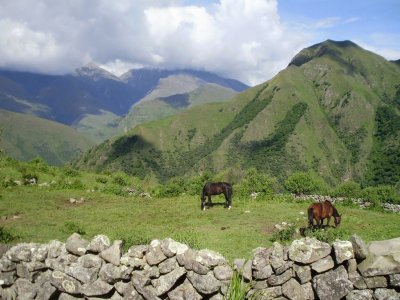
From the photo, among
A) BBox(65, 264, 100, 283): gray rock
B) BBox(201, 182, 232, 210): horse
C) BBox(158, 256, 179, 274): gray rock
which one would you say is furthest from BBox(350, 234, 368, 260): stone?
BBox(201, 182, 232, 210): horse

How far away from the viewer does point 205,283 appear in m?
11.2

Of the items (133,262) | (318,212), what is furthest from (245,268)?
(318,212)

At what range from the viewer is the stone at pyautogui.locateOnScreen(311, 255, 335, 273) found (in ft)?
34.3

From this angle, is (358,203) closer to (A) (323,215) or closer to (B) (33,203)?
(A) (323,215)

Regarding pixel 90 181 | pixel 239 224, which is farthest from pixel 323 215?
pixel 90 181

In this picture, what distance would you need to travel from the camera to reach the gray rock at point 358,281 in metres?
10.2

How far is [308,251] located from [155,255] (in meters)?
4.23

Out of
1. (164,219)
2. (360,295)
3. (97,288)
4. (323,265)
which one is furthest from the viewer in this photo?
(164,219)

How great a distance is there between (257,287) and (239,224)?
46.6 feet

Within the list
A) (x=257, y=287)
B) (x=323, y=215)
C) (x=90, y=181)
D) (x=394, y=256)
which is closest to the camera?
(x=394, y=256)

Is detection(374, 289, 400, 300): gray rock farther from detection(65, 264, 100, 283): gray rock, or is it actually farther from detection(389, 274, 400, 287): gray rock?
detection(65, 264, 100, 283): gray rock

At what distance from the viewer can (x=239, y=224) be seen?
990 inches

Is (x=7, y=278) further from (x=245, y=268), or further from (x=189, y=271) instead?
(x=245, y=268)

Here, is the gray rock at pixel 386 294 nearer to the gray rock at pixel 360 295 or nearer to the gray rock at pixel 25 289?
the gray rock at pixel 360 295
